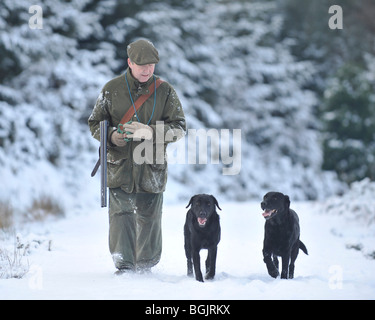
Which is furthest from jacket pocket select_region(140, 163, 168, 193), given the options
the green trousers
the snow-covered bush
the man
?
the snow-covered bush

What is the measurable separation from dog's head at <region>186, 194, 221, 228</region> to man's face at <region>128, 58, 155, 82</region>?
1097 millimetres

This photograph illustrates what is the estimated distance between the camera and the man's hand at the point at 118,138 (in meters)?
4.69

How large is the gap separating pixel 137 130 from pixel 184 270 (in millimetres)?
1547

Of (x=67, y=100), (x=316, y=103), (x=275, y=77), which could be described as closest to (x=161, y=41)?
(x=67, y=100)

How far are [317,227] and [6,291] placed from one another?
5.96m

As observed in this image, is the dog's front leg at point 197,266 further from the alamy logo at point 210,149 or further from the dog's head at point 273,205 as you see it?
the alamy logo at point 210,149

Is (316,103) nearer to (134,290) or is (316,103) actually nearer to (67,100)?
(67,100)

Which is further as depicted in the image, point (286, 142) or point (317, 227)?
point (286, 142)

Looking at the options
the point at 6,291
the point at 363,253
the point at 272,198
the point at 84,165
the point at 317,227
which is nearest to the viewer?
the point at 6,291

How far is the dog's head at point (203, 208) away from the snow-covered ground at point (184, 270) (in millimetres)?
498

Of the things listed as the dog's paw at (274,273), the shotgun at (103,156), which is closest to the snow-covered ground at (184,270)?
the dog's paw at (274,273)

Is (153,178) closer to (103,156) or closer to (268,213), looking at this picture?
(103,156)

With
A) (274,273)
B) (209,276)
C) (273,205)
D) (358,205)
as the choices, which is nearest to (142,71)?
(273,205)

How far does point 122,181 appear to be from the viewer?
4824 millimetres
